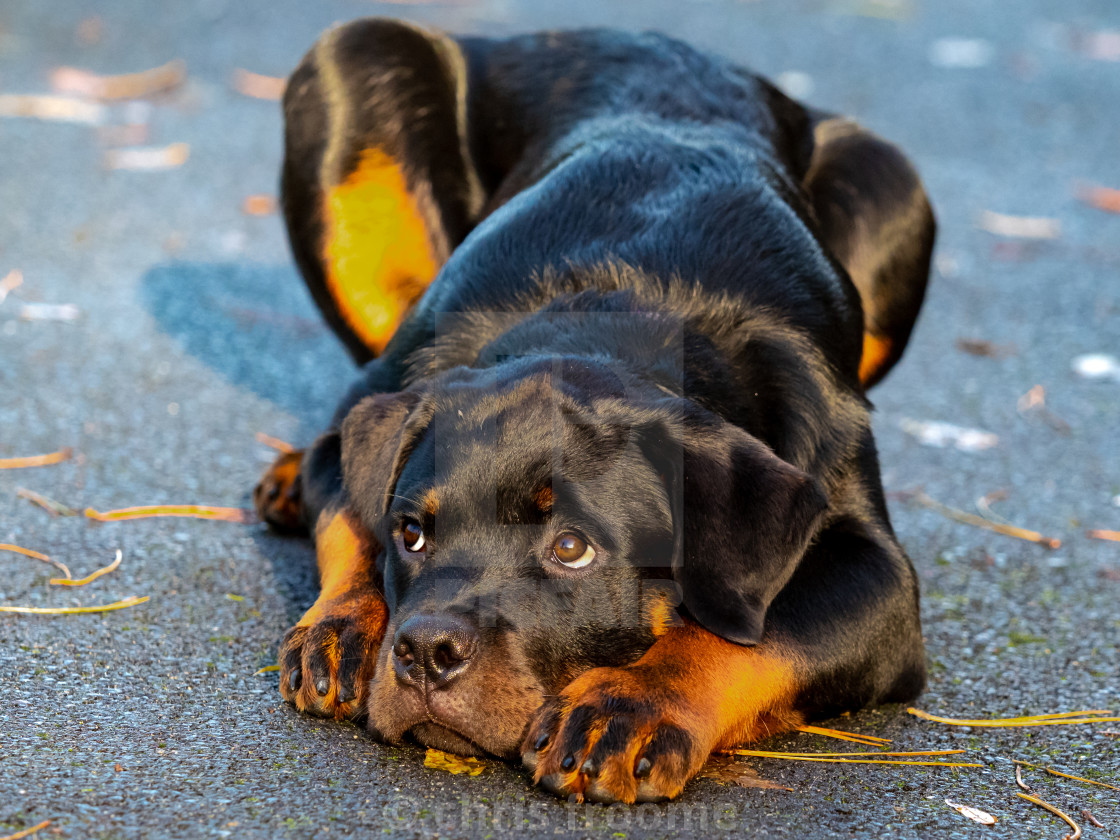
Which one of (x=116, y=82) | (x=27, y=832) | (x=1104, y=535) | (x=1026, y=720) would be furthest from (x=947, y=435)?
(x=116, y=82)

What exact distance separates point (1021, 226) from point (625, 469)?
5908 mm

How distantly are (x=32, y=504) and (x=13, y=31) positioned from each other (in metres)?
7.52

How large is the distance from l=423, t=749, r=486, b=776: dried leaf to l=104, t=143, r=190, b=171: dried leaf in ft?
19.5

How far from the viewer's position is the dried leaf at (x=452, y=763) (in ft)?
8.75

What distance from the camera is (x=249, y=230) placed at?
23.2 ft

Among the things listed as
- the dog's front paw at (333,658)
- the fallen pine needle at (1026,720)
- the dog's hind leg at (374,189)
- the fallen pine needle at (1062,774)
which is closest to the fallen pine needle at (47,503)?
the dog's front paw at (333,658)

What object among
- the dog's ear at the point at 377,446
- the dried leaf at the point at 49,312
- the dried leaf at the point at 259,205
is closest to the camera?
the dog's ear at the point at 377,446

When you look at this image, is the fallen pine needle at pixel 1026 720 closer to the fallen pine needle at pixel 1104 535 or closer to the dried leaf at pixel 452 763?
the dried leaf at pixel 452 763

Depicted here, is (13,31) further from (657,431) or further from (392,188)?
(657,431)

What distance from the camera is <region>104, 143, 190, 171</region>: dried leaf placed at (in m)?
7.78

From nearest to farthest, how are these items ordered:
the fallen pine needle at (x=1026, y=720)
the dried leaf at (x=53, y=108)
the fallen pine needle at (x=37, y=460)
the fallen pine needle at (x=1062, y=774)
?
the fallen pine needle at (x=1062, y=774) < the fallen pine needle at (x=1026, y=720) < the fallen pine needle at (x=37, y=460) < the dried leaf at (x=53, y=108)

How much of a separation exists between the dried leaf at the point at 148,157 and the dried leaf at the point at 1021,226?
16.4 feet

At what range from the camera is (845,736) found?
302 cm

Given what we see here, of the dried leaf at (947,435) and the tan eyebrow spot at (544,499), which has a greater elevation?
the tan eyebrow spot at (544,499)
